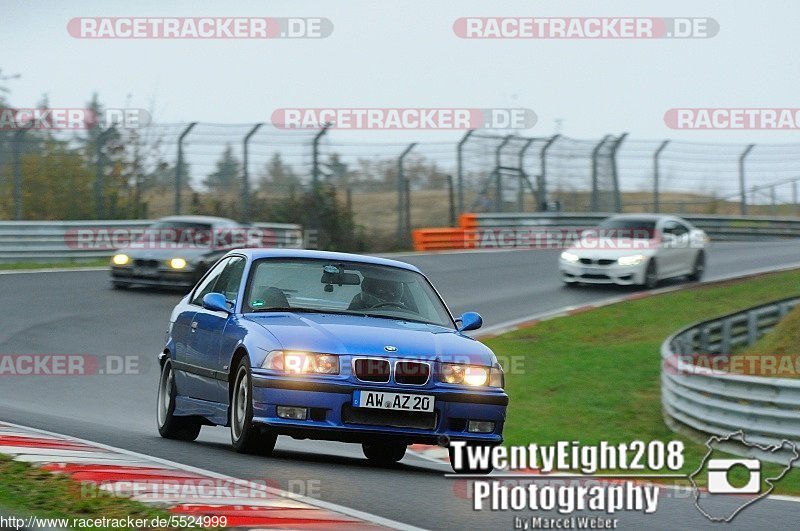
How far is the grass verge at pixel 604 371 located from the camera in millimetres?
13703

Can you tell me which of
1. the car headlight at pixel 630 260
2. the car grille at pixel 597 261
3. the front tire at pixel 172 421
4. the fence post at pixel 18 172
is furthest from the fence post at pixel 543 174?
the front tire at pixel 172 421

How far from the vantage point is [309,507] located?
6.60 metres

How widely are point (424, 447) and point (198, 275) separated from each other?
36.9 feet

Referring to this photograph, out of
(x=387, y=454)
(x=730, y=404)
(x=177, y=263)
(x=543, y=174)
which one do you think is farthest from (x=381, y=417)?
(x=543, y=174)

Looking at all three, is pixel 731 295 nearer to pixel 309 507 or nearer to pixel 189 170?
pixel 189 170

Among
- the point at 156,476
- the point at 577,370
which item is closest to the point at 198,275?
the point at 577,370

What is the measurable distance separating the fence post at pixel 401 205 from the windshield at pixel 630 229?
9839 mm

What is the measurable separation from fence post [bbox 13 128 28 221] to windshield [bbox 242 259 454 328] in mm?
21288

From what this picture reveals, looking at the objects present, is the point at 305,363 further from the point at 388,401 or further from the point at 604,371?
the point at 604,371

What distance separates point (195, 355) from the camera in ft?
32.8

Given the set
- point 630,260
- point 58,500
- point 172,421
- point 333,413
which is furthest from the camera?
point 630,260

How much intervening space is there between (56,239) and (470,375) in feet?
71.2

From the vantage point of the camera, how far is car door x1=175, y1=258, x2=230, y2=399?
9.73 meters

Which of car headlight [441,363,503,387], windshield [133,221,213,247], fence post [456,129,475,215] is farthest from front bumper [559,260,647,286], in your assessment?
car headlight [441,363,503,387]
